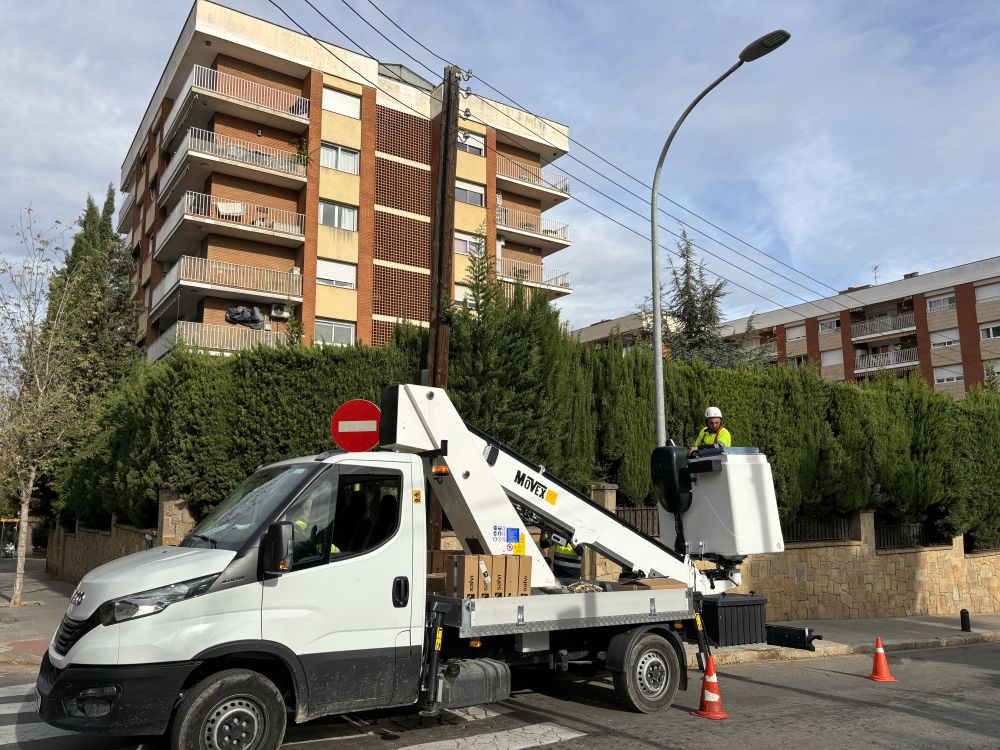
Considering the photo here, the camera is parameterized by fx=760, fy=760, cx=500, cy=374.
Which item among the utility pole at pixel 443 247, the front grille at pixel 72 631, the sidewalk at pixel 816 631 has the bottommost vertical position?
the sidewalk at pixel 816 631

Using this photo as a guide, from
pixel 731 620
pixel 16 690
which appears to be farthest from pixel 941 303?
pixel 16 690

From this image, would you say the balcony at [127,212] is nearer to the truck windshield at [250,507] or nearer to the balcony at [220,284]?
the balcony at [220,284]

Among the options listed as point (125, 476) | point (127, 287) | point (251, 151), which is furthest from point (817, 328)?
point (125, 476)

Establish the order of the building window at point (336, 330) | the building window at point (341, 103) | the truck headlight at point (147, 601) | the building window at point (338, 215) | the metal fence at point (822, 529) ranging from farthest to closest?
the building window at point (341, 103), the building window at point (338, 215), the building window at point (336, 330), the metal fence at point (822, 529), the truck headlight at point (147, 601)

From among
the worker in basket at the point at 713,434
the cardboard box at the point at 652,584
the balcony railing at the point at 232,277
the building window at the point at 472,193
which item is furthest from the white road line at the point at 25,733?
the building window at the point at 472,193

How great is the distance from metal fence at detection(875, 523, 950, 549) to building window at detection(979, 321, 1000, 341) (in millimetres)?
32730

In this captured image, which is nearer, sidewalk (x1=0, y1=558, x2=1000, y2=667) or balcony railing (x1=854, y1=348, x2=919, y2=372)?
sidewalk (x1=0, y1=558, x2=1000, y2=667)

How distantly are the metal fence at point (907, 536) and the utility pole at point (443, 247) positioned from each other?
12.3m

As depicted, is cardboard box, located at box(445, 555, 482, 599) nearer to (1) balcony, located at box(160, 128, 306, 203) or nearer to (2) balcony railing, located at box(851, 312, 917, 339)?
(1) balcony, located at box(160, 128, 306, 203)

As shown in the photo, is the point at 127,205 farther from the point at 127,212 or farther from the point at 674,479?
the point at 674,479

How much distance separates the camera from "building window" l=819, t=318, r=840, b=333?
5456cm

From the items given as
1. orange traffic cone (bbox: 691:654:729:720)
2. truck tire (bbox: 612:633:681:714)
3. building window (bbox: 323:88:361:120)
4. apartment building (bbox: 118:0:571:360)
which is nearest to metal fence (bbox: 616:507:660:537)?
truck tire (bbox: 612:633:681:714)

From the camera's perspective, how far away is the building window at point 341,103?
33500mm

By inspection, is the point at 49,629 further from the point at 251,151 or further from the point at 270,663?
the point at 251,151
